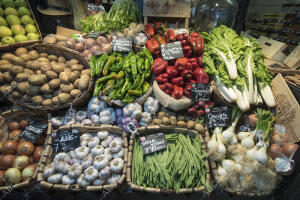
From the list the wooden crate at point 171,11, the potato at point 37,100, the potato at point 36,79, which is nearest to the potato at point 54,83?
the potato at point 36,79

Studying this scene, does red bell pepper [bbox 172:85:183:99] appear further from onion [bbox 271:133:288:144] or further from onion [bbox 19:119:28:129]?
onion [bbox 19:119:28:129]

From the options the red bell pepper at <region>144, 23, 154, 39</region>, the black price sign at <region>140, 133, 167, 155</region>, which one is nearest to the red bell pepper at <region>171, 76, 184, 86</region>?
the black price sign at <region>140, 133, 167, 155</region>

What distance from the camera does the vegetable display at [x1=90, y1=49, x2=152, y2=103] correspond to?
228 cm

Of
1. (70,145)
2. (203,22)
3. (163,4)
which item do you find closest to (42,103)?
(70,145)

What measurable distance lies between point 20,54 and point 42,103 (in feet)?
2.93

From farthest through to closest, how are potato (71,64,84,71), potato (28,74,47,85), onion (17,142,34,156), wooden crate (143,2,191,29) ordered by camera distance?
wooden crate (143,2,191,29), potato (71,64,84,71), potato (28,74,47,85), onion (17,142,34,156)

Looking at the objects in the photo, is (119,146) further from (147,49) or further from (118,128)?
(147,49)

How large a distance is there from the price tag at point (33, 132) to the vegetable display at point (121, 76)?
870mm

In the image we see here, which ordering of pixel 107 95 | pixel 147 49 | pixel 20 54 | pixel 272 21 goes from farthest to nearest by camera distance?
pixel 272 21
pixel 147 49
pixel 20 54
pixel 107 95

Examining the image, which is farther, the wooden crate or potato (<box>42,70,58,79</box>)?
the wooden crate

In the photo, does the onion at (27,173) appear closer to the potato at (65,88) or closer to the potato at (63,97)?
the potato at (63,97)

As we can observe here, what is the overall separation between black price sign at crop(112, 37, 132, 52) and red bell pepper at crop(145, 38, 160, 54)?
292 mm

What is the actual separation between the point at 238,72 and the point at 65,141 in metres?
2.49

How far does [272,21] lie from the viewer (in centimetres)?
878
